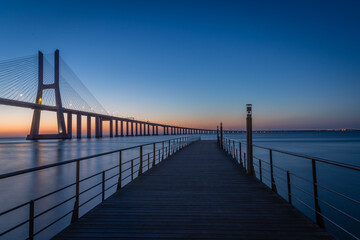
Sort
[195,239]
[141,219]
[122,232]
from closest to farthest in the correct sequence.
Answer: [195,239]
[122,232]
[141,219]

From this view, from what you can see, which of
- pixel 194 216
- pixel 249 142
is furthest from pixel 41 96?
pixel 194 216

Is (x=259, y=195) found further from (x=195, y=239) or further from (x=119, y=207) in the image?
(x=119, y=207)

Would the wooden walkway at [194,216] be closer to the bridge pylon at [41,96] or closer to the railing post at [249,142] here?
the railing post at [249,142]

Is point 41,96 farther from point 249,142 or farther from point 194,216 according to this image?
point 194,216

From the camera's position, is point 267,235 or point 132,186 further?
point 132,186

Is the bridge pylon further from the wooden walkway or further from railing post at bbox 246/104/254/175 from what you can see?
the wooden walkway

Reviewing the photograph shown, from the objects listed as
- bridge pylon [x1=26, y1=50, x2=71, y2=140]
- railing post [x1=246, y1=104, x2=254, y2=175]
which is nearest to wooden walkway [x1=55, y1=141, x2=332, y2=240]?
railing post [x1=246, y1=104, x2=254, y2=175]

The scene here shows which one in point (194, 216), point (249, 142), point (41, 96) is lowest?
point (194, 216)

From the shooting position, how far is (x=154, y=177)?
545 cm

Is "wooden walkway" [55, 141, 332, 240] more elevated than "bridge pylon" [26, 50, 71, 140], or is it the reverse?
"bridge pylon" [26, 50, 71, 140]

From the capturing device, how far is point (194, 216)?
2.89 m

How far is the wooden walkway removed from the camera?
2.43 meters

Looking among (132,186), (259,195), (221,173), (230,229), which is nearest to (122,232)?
(230,229)

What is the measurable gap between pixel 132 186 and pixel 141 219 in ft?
5.78
